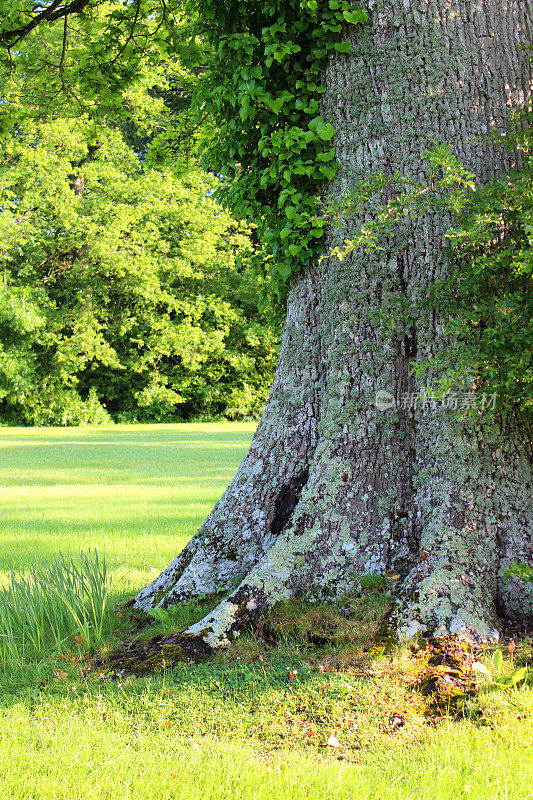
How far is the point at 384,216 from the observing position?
314cm

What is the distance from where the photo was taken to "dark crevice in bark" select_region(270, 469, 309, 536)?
3648mm

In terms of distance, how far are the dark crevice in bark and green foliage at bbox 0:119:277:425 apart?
20964 millimetres

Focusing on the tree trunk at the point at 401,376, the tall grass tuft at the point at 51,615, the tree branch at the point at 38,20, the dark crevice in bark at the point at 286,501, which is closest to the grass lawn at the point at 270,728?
the tall grass tuft at the point at 51,615

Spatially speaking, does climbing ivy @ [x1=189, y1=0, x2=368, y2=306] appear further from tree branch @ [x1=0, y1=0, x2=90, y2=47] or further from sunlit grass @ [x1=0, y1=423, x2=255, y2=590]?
sunlit grass @ [x1=0, y1=423, x2=255, y2=590]

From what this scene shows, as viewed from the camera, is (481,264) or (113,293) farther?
(113,293)

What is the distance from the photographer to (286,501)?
3691 millimetres

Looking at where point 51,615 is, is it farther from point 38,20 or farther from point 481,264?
point 38,20

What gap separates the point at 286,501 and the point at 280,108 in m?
2.11

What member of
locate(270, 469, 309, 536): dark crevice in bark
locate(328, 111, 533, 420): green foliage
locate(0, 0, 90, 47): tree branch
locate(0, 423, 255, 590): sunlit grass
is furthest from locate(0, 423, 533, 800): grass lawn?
locate(0, 0, 90, 47): tree branch

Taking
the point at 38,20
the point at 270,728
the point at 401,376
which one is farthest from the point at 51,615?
the point at 38,20

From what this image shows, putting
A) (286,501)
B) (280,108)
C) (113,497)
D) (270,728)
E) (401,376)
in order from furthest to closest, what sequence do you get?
(113,497) → (286,501) → (280,108) → (401,376) → (270,728)

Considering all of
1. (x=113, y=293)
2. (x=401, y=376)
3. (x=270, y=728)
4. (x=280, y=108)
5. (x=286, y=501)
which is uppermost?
(x=113, y=293)

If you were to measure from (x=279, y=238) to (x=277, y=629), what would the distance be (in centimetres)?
204

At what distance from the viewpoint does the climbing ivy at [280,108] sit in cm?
338
